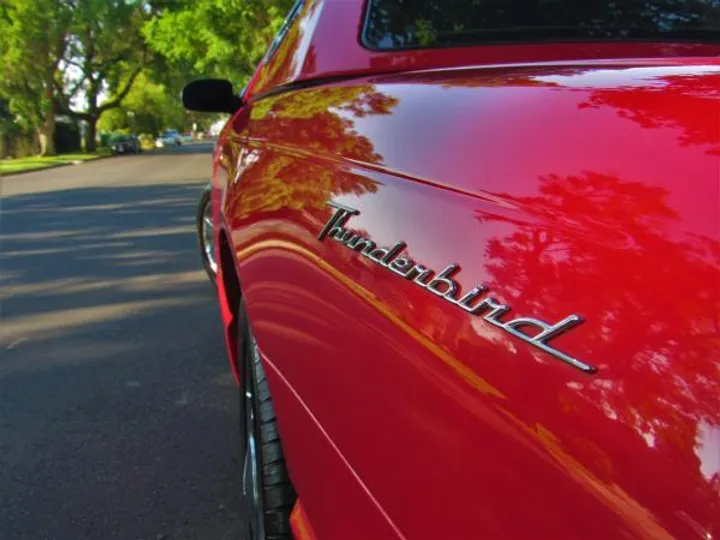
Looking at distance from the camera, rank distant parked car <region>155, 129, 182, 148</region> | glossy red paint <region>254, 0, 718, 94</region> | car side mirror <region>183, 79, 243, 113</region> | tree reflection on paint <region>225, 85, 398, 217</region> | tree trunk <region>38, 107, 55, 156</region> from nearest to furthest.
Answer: tree reflection on paint <region>225, 85, 398, 217</region>
glossy red paint <region>254, 0, 718, 94</region>
car side mirror <region>183, 79, 243, 113</region>
tree trunk <region>38, 107, 55, 156</region>
distant parked car <region>155, 129, 182, 148</region>

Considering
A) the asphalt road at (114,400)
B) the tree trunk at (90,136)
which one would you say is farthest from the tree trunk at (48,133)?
the asphalt road at (114,400)

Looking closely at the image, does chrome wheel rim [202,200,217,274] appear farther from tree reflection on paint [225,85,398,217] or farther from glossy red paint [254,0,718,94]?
glossy red paint [254,0,718,94]

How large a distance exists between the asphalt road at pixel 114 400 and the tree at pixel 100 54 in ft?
117

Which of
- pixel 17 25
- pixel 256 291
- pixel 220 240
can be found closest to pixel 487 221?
pixel 256 291

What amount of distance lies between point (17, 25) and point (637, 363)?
41.7 meters

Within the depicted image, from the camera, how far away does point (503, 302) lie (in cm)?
96

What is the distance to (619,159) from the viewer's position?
916 mm

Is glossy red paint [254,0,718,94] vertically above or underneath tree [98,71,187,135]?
above

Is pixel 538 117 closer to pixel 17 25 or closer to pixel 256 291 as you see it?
pixel 256 291

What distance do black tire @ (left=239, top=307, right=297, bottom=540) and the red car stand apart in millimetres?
242

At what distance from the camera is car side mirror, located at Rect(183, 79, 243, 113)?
11.8 feet

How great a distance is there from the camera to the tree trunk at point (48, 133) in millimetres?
42188

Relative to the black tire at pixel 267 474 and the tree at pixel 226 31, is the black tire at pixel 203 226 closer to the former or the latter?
the black tire at pixel 267 474

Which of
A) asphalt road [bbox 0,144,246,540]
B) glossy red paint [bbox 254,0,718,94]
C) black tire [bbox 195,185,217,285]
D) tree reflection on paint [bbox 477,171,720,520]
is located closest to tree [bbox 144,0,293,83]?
asphalt road [bbox 0,144,246,540]
